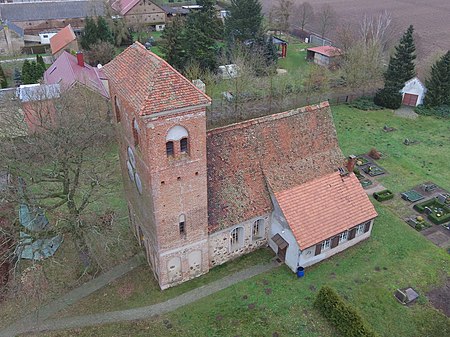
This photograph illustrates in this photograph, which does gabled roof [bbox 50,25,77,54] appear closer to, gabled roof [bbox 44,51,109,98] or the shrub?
gabled roof [bbox 44,51,109,98]

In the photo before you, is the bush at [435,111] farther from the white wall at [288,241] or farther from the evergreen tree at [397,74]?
the white wall at [288,241]

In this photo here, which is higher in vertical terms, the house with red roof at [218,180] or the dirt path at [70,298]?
the house with red roof at [218,180]

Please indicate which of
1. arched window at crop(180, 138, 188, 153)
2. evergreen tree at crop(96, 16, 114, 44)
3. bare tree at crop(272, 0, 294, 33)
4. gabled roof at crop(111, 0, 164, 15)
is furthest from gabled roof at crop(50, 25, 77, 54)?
arched window at crop(180, 138, 188, 153)

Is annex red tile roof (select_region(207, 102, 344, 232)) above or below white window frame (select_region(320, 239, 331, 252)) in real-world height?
above

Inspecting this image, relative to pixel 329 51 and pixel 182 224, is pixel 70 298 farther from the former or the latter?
pixel 329 51

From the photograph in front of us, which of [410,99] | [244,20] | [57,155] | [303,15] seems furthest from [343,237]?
[303,15]

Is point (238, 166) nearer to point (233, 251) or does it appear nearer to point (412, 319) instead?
point (233, 251)

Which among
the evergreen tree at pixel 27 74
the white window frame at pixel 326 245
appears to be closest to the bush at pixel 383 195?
the white window frame at pixel 326 245
